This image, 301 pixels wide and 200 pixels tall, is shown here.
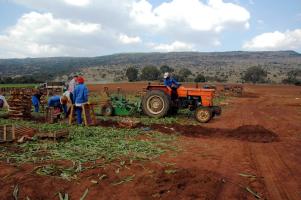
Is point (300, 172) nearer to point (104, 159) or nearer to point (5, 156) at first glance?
point (104, 159)

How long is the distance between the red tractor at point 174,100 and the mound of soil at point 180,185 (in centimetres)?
746

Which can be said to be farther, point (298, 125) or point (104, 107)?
point (104, 107)

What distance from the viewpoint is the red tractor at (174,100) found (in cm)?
1384

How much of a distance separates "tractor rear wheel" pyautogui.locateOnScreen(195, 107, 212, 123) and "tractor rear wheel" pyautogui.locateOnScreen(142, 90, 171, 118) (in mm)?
1140

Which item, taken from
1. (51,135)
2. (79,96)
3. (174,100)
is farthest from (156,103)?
(51,135)

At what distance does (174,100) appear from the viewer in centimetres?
1444

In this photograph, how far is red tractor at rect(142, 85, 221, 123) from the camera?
1384cm

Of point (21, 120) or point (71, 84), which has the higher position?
point (71, 84)

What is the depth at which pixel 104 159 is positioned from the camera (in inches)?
281

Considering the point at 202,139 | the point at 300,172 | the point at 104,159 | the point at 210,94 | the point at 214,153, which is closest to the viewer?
the point at 300,172

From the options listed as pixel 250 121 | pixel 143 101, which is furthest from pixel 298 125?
pixel 143 101

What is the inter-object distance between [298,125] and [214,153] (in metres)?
6.12

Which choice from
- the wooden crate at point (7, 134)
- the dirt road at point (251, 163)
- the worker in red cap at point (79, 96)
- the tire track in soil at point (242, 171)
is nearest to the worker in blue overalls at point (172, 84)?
the worker in red cap at point (79, 96)

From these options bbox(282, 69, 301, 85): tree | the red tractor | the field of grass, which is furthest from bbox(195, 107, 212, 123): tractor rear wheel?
bbox(282, 69, 301, 85): tree
